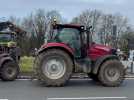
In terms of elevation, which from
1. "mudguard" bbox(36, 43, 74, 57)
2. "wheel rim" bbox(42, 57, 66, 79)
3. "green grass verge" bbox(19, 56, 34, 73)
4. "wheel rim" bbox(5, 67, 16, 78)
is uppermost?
"mudguard" bbox(36, 43, 74, 57)

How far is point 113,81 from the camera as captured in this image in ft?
51.6

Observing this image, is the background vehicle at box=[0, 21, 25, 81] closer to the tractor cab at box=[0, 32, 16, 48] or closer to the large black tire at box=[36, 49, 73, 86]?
the tractor cab at box=[0, 32, 16, 48]

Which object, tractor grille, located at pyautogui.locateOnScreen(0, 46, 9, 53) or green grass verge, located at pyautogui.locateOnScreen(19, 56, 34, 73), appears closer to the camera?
tractor grille, located at pyautogui.locateOnScreen(0, 46, 9, 53)

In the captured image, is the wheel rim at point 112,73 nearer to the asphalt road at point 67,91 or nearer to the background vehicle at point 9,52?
the asphalt road at point 67,91

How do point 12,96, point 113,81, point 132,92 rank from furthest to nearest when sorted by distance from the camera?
point 113,81
point 132,92
point 12,96

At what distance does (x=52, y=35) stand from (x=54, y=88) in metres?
2.37

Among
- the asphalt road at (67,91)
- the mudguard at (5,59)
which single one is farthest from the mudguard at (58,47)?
the mudguard at (5,59)

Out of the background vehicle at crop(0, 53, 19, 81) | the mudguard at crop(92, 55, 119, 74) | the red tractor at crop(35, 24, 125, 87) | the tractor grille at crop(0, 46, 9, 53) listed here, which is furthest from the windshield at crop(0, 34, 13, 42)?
the mudguard at crop(92, 55, 119, 74)

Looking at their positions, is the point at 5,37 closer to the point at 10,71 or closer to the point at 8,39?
the point at 8,39

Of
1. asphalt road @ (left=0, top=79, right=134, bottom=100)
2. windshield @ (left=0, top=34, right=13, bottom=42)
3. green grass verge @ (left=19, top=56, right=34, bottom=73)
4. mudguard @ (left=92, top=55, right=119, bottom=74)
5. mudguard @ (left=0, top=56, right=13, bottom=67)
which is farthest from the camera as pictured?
green grass verge @ (left=19, top=56, right=34, bottom=73)

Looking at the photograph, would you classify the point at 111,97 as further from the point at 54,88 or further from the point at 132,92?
the point at 54,88

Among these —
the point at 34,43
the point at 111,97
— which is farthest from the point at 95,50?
the point at 34,43

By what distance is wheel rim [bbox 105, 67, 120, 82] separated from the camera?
15802 millimetres

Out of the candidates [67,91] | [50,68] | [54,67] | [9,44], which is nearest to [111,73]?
[54,67]
